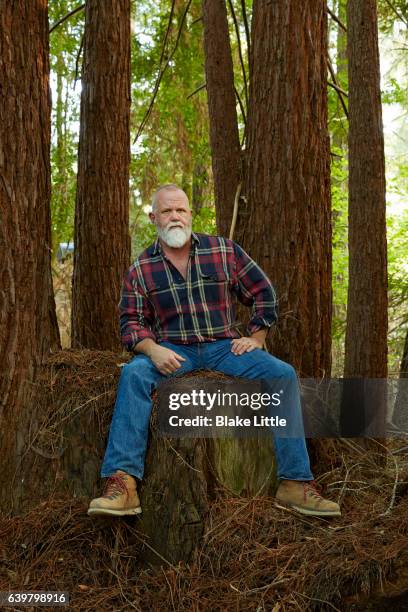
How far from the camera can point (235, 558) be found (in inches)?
153

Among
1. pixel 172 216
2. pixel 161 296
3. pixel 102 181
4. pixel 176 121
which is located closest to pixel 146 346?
pixel 161 296

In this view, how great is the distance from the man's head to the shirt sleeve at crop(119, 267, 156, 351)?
0.30 m

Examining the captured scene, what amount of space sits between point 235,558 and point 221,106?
4880 mm

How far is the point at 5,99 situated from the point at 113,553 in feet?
8.96

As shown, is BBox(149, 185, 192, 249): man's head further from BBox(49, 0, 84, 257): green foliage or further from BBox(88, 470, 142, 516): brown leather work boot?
BBox(49, 0, 84, 257): green foliage

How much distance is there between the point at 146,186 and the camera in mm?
13133

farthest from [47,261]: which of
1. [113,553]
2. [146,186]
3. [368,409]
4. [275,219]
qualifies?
[146,186]

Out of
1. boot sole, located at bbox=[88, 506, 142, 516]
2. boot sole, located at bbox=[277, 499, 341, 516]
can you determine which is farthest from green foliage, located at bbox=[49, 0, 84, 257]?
boot sole, located at bbox=[277, 499, 341, 516]

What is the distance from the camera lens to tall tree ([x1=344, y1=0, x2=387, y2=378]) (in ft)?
22.7

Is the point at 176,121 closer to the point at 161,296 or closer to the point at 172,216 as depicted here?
the point at 172,216

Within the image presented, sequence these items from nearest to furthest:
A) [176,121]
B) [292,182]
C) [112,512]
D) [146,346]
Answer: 1. [112,512]
2. [146,346]
3. [292,182]
4. [176,121]

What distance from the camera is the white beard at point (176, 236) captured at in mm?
4527

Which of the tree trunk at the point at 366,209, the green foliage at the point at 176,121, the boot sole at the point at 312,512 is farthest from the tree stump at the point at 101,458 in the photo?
the green foliage at the point at 176,121

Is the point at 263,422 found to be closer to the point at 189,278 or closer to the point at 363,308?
the point at 189,278
